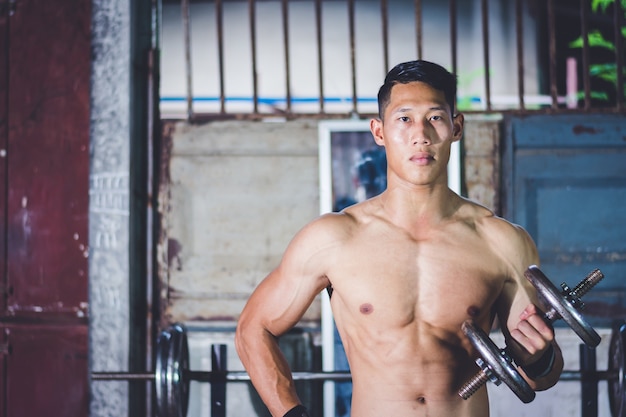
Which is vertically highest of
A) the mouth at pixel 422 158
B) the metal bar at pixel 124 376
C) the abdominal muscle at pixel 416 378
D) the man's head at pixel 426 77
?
the man's head at pixel 426 77

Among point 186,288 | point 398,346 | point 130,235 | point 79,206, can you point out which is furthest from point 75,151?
point 398,346

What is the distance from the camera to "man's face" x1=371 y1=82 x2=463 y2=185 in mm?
1925

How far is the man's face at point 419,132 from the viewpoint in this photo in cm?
192

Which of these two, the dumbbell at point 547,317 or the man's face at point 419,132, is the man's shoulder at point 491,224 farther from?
the dumbbell at point 547,317

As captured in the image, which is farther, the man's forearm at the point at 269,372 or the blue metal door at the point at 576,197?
the blue metal door at the point at 576,197

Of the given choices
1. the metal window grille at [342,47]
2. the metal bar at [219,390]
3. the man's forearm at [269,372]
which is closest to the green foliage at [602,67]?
the metal window grille at [342,47]

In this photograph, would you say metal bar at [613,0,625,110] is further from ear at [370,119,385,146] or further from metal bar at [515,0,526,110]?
ear at [370,119,385,146]

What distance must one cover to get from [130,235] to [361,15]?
2795 millimetres

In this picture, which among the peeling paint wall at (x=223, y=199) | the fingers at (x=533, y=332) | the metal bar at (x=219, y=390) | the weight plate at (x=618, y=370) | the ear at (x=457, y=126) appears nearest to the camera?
the fingers at (x=533, y=332)

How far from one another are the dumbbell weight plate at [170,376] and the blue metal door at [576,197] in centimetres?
218

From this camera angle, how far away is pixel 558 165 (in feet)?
11.7

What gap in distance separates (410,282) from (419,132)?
0.52m

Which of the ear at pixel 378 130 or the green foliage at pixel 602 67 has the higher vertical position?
the green foliage at pixel 602 67

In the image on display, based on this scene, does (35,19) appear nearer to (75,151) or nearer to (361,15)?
(75,151)
